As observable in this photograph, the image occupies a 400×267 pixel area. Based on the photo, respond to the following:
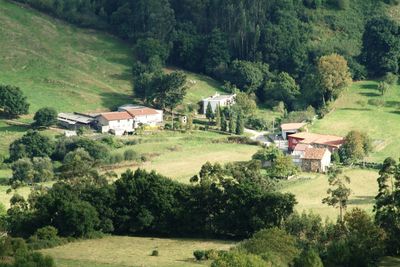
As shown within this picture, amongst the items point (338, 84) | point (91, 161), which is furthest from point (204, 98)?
point (91, 161)

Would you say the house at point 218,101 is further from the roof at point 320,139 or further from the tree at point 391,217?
the tree at point 391,217

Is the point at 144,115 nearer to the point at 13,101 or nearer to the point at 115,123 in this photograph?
the point at 115,123

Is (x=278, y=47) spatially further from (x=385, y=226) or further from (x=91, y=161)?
(x=385, y=226)

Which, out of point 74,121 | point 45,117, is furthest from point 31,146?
point 74,121

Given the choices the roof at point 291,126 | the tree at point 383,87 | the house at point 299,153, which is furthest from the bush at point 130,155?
the tree at point 383,87

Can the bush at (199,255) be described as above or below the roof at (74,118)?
below
